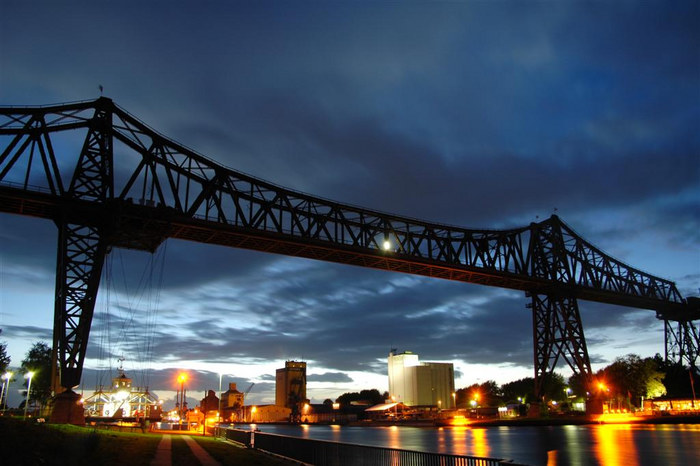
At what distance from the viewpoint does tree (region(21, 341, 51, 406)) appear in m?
92.1

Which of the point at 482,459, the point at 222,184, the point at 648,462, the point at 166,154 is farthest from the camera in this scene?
the point at 222,184

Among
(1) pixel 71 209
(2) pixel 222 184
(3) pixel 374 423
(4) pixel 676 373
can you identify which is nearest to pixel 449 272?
(2) pixel 222 184

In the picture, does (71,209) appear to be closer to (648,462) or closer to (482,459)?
(482,459)

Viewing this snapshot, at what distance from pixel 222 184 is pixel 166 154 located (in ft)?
20.4

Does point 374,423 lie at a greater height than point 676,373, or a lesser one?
lesser

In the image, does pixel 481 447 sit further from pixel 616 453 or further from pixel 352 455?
pixel 352 455

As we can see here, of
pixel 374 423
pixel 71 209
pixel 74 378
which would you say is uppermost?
pixel 71 209

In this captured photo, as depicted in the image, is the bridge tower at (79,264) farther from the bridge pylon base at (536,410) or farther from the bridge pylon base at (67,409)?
the bridge pylon base at (536,410)

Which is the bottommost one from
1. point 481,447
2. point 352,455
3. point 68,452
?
point 481,447

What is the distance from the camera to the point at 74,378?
3616 centimetres

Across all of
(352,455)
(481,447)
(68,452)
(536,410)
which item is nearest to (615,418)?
(536,410)

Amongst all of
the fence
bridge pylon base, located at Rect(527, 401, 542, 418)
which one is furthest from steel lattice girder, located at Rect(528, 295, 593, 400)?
the fence

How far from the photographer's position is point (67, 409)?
3497cm

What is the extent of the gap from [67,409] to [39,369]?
71.2 m
